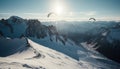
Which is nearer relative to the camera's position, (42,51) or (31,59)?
(31,59)

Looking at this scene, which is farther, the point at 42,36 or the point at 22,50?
the point at 42,36

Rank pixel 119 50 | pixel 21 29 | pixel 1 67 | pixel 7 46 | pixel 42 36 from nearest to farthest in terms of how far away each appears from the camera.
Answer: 1. pixel 1 67
2. pixel 7 46
3. pixel 42 36
4. pixel 21 29
5. pixel 119 50

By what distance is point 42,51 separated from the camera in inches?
1838

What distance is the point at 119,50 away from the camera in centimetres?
16200

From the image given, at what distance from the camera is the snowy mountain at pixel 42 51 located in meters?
29.3

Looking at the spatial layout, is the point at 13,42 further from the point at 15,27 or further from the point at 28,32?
the point at 15,27

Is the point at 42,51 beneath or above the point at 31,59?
beneath

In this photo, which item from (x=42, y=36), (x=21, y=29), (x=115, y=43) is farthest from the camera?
(x=115, y=43)

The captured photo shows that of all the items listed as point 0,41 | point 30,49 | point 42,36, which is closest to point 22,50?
point 30,49

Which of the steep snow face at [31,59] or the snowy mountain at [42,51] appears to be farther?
the snowy mountain at [42,51]

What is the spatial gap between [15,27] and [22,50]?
8608cm

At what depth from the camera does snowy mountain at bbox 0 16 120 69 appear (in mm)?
29258

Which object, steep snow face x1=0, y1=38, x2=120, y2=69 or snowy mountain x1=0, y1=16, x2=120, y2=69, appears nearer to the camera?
steep snow face x1=0, y1=38, x2=120, y2=69

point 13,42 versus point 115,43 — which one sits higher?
point 13,42
